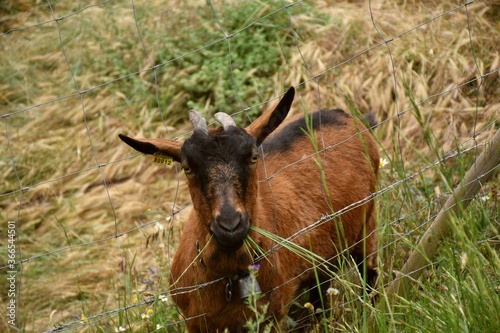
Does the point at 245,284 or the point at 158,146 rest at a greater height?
the point at 158,146

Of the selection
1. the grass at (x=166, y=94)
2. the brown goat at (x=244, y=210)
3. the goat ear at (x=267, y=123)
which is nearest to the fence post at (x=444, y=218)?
the brown goat at (x=244, y=210)

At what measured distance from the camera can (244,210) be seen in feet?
11.3

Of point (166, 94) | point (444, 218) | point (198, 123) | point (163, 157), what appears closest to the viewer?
point (444, 218)

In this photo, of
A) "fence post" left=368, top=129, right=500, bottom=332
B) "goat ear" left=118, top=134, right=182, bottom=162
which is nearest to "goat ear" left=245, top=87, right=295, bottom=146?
"goat ear" left=118, top=134, right=182, bottom=162

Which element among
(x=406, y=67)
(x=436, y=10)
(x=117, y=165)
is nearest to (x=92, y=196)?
(x=117, y=165)

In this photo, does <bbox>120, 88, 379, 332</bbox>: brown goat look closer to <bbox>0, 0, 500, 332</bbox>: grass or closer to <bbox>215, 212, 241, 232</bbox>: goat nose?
<bbox>215, 212, 241, 232</bbox>: goat nose

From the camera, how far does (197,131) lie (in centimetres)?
361

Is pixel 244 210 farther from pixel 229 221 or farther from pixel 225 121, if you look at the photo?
pixel 225 121

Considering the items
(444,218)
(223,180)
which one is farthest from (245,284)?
(444,218)

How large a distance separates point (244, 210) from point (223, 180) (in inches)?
7.3

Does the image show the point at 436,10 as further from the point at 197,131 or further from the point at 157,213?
the point at 197,131

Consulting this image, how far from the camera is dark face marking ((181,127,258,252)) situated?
3365 mm

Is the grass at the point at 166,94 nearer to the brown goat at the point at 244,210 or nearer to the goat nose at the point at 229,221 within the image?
the brown goat at the point at 244,210

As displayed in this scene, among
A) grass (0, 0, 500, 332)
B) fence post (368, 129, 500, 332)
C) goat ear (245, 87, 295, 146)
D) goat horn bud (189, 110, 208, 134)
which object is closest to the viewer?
fence post (368, 129, 500, 332)
